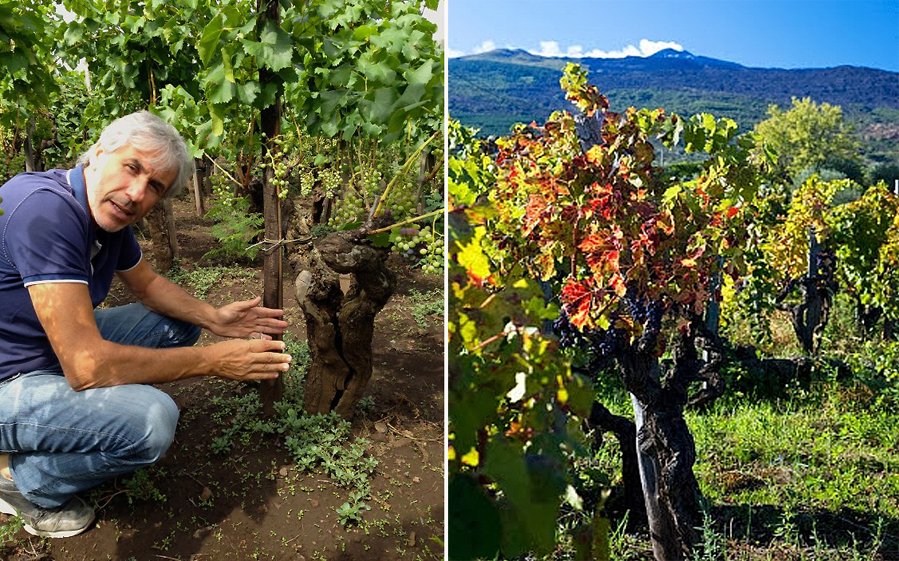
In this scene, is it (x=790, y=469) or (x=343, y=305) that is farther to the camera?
(x=343, y=305)

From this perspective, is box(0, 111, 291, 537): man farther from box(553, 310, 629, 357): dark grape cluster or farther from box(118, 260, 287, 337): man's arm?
box(553, 310, 629, 357): dark grape cluster

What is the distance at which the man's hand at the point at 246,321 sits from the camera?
241cm

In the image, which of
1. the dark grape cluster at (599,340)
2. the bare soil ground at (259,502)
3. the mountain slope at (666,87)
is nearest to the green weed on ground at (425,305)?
the bare soil ground at (259,502)

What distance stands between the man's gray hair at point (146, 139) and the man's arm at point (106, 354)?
394mm

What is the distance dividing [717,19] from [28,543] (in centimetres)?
219

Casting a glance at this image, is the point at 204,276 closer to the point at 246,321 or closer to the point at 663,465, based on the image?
the point at 246,321

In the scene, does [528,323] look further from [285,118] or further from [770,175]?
[285,118]

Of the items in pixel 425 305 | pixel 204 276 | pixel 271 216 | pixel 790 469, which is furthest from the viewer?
pixel 204 276

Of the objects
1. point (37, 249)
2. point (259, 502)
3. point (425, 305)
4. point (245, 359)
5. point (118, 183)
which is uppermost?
point (118, 183)

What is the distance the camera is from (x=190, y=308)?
7.98ft

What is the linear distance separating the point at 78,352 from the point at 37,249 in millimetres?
267

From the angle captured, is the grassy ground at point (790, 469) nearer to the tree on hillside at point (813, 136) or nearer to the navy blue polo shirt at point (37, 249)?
the tree on hillside at point (813, 136)

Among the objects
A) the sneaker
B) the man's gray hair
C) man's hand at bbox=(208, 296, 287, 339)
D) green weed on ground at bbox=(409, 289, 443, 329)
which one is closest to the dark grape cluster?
man's hand at bbox=(208, 296, 287, 339)

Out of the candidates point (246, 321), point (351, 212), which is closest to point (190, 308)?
point (246, 321)
